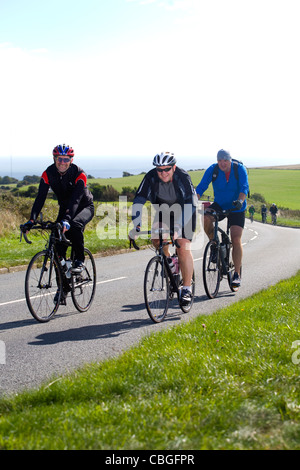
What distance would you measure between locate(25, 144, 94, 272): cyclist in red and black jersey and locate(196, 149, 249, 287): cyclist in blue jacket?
2.24 m

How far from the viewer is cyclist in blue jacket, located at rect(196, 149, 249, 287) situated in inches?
324

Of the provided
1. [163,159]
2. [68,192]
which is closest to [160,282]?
[163,159]

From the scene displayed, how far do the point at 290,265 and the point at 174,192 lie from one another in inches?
279

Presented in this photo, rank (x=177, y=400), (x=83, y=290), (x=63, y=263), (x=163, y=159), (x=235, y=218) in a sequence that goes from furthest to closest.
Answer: (x=235, y=218), (x=83, y=290), (x=63, y=263), (x=163, y=159), (x=177, y=400)

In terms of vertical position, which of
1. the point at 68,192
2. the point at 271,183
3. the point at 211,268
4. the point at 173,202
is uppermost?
the point at 68,192

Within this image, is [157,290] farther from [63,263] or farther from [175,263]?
[63,263]

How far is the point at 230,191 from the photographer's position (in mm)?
8445

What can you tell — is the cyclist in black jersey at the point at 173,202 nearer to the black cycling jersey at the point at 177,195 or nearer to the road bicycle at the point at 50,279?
the black cycling jersey at the point at 177,195

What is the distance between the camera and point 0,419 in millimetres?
3205

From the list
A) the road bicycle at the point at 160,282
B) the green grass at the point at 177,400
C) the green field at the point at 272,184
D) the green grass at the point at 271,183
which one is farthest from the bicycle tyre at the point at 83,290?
the green grass at the point at 271,183

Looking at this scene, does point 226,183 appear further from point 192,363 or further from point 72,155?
point 192,363

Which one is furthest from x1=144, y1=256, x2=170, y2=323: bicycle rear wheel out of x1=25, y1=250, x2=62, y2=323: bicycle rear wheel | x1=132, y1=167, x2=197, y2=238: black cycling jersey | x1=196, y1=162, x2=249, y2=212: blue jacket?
x1=196, y1=162, x2=249, y2=212: blue jacket

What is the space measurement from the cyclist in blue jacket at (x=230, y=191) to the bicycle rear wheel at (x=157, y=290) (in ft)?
6.86

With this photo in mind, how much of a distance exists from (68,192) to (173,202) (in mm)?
1483
